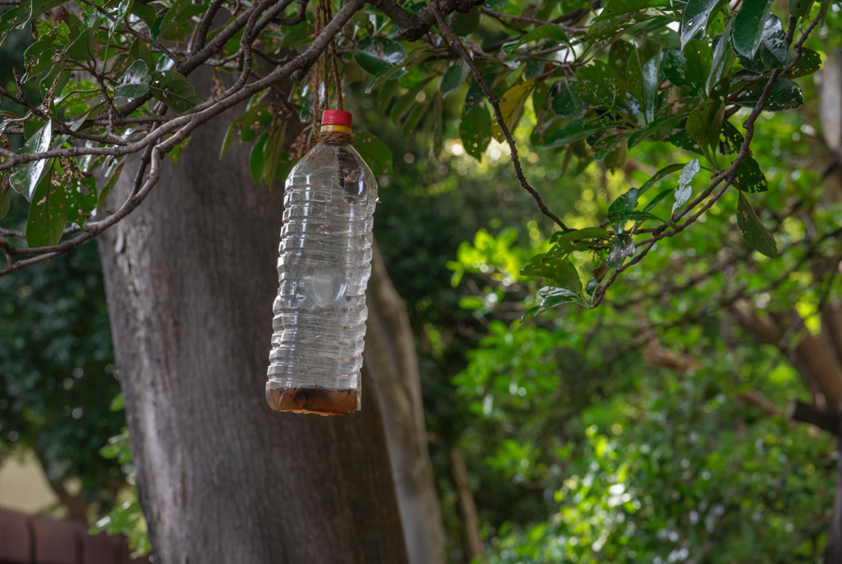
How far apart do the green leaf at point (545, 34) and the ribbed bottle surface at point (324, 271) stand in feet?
0.90

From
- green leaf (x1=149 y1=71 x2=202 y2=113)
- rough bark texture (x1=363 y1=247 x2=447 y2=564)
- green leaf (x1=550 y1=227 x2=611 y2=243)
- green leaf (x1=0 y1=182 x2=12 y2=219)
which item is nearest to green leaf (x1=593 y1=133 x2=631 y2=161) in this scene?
green leaf (x1=550 y1=227 x2=611 y2=243)

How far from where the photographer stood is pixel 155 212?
180 cm

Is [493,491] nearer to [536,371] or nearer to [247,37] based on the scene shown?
[536,371]

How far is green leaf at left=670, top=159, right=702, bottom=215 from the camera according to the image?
86 cm

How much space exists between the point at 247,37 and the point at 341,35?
0.38 metres

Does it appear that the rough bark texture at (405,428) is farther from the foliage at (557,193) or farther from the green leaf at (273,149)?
the green leaf at (273,149)

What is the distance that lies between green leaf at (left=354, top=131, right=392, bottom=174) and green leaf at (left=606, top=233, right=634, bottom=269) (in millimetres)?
495

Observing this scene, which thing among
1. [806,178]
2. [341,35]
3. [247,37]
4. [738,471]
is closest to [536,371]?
[738,471]

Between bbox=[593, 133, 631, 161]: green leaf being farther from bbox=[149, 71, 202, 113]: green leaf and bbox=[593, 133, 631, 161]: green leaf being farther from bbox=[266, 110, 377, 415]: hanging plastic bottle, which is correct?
bbox=[149, 71, 202, 113]: green leaf

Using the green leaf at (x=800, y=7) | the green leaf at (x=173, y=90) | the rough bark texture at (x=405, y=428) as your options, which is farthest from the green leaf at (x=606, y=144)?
the rough bark texture at (x=405, y=428)

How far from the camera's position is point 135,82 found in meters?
0.91

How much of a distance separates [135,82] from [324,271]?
0.38 m

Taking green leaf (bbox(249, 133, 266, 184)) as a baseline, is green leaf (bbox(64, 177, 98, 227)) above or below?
below

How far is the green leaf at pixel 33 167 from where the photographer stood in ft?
2.81
